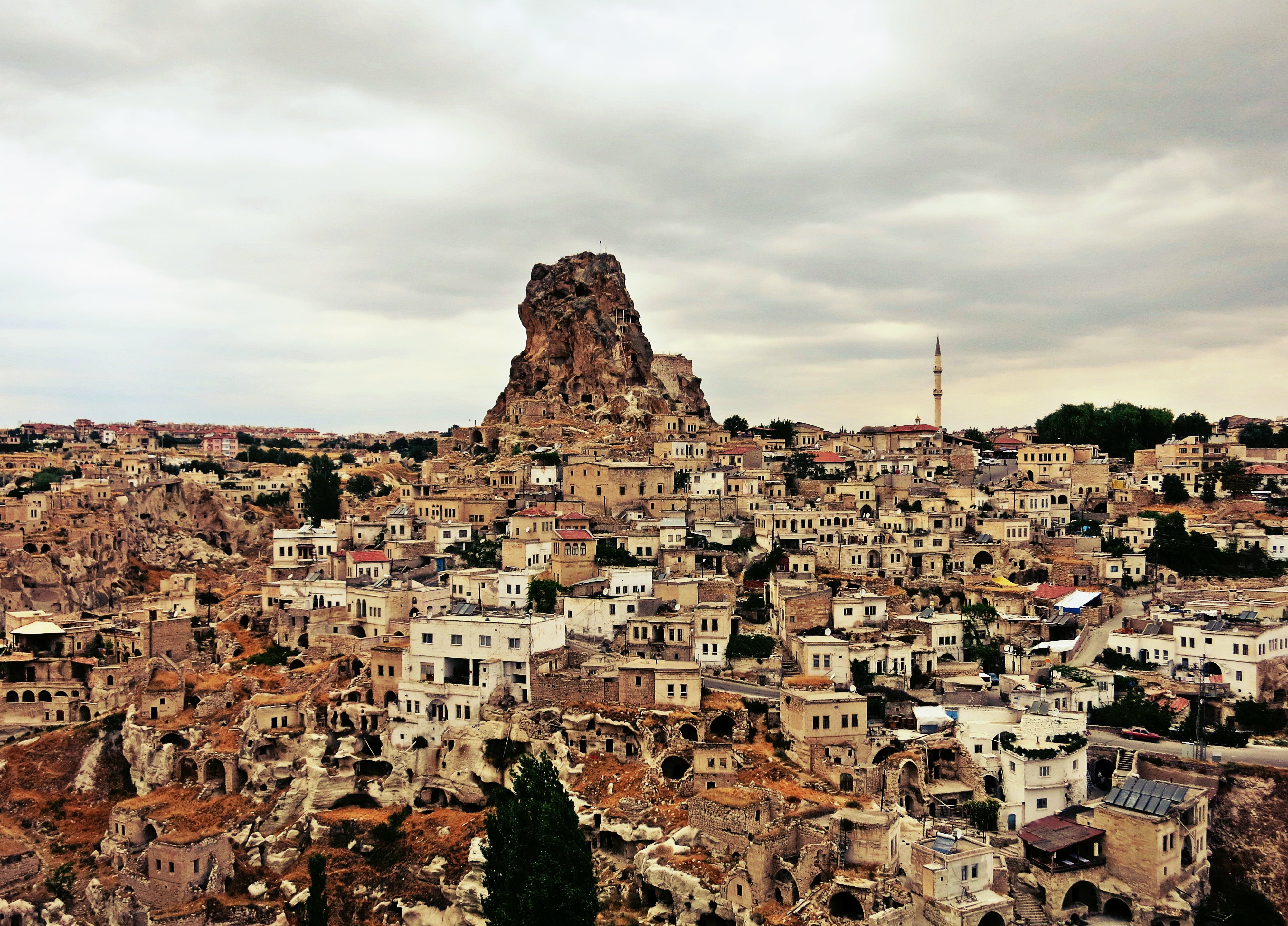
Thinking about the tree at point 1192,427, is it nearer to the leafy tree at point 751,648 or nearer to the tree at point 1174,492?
the tree at point 1174,492

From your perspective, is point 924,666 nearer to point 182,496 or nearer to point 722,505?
point 722,505

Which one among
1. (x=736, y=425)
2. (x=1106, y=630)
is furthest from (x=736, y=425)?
(x=1106, y=630)

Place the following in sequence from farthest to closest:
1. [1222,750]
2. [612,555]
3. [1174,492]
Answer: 1. [1174,492]
2. [612,555]
3. [1222,750]

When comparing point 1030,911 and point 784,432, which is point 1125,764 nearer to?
point 1030,911

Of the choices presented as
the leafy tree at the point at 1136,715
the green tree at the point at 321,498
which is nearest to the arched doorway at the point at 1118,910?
the leafy tree at the point at 1136,715

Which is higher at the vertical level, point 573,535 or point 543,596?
point 573,535

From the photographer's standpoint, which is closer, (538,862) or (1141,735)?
(538,862)

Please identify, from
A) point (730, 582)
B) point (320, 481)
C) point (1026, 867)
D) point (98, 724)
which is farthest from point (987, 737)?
point (320, 481)
